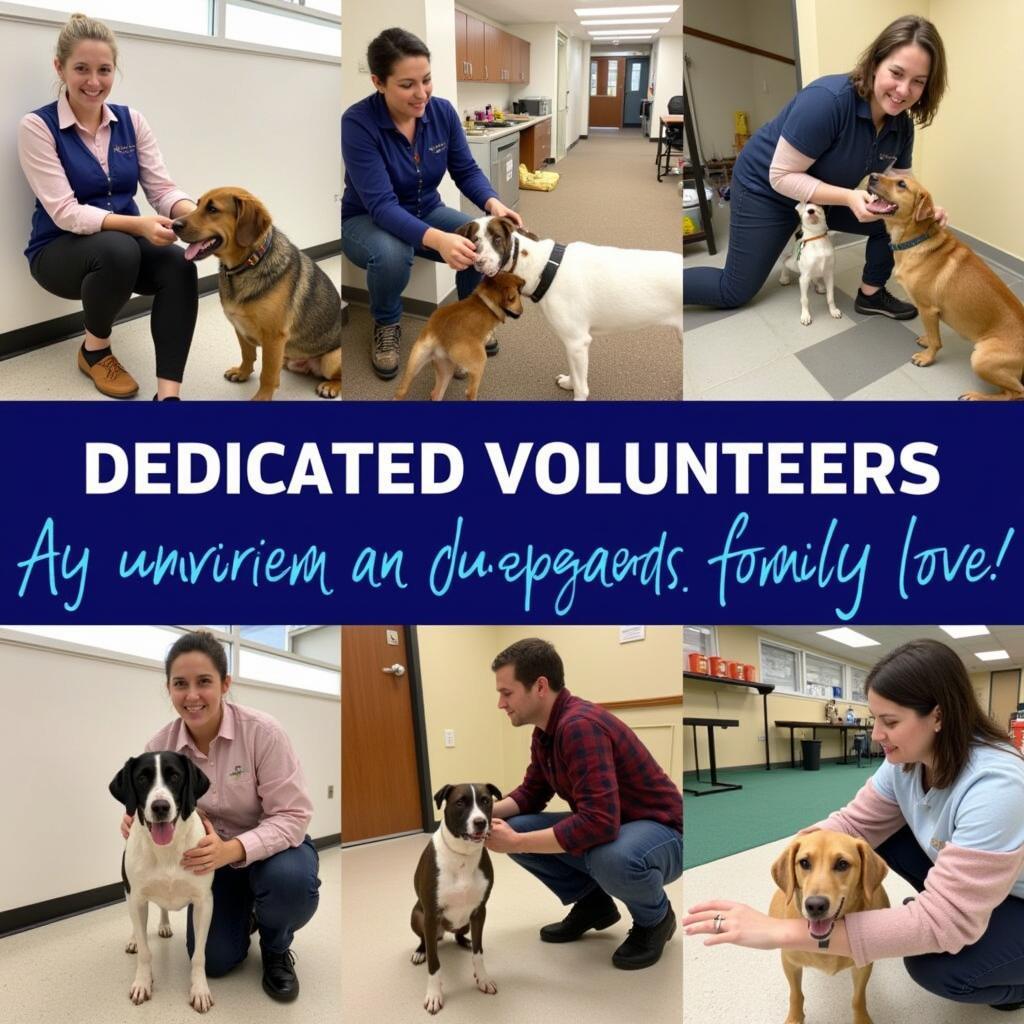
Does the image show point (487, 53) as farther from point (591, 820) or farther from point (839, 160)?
point (591, 820)

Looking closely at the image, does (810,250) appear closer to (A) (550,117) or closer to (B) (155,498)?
(A) (550,117)

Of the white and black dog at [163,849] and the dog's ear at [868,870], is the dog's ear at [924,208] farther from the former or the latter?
the white and black dog at [163,849]

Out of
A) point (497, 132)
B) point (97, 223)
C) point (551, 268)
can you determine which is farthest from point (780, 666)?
point (97, 223)

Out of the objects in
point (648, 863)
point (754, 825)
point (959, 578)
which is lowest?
point (754, 825)

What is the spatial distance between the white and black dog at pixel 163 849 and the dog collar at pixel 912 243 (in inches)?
101

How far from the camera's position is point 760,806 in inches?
148

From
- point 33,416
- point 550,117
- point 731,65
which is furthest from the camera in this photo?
point 731,65

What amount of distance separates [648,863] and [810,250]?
2.02 metres

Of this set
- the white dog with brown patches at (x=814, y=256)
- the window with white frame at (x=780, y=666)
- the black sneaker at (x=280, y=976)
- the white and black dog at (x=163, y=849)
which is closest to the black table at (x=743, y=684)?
the window with white frame at (x=780, y=666)

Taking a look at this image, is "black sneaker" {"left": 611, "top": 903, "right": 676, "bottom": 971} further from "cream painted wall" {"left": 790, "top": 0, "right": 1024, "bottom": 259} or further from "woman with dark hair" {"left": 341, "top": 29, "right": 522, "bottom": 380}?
"cream painted wall" {"left": 790, "top": 0, "right": 1024, "bottom": 259}

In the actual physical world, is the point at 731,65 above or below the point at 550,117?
above

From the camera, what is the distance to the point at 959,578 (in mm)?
2166

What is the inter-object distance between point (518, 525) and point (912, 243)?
5.38ft

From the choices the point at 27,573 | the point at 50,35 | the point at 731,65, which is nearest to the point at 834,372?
the point at 731,65
